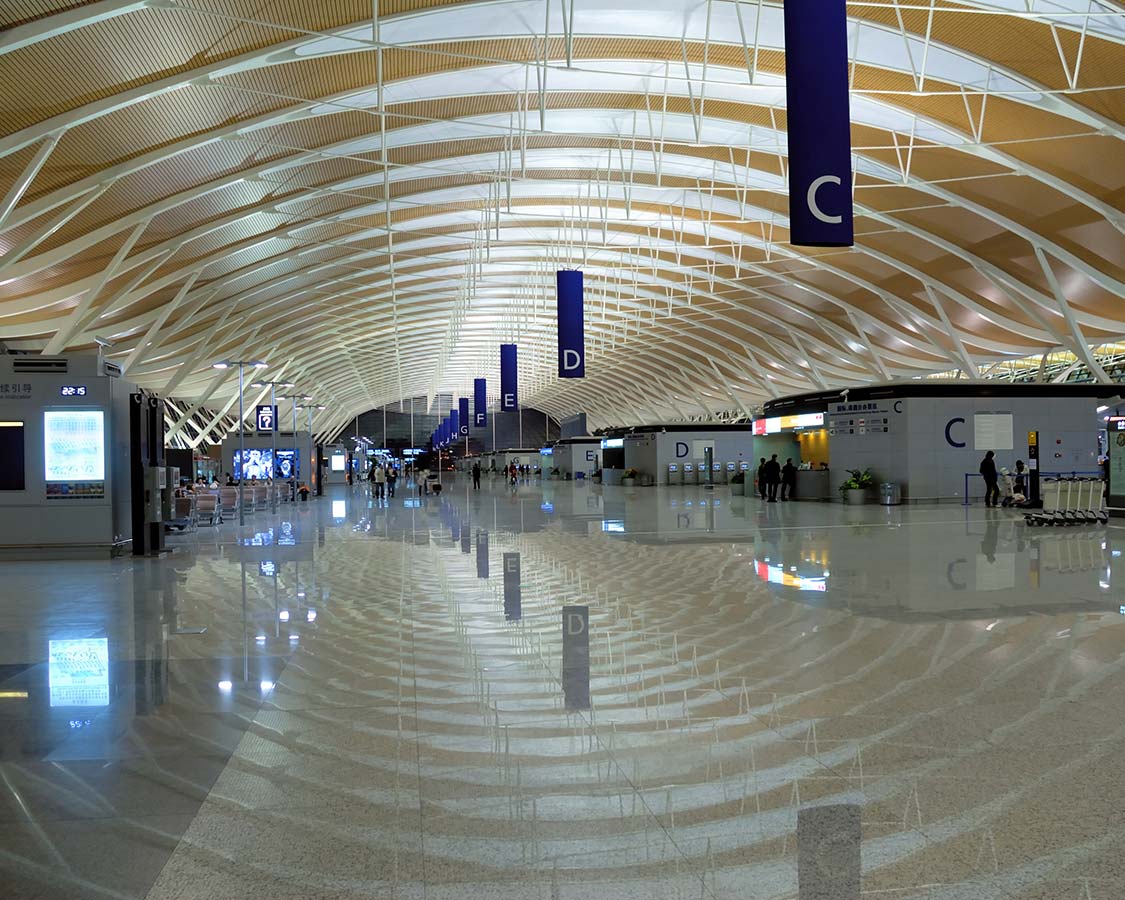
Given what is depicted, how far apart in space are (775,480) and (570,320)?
30.9 feet

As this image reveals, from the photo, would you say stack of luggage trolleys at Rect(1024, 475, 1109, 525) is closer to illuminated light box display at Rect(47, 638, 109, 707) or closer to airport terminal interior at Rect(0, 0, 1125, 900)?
airport terminal interior at Rect(0, 0, 1125, 900)

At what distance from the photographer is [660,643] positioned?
7.82 metres

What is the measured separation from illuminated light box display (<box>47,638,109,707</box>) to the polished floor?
1.7 inches

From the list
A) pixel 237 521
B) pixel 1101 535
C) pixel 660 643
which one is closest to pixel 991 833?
pixel 660 643

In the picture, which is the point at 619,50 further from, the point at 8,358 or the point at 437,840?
the point at 437,840

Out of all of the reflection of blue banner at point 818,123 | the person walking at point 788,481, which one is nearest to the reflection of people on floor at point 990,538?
the reflection of blue banner at point 818,123

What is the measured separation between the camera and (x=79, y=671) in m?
7.13

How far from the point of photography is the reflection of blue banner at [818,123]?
11.6 metres

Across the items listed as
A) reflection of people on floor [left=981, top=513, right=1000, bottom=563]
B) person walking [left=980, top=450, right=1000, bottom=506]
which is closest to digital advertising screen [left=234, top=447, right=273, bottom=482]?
person walking [left=980, top=450, right=1000, bottom=506]

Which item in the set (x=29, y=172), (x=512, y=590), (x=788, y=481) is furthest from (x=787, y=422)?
(x=512, y=590)

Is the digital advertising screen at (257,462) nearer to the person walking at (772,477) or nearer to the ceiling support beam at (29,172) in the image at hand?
the person walking at (772,477)

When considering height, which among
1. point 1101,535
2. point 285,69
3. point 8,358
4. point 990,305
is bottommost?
point 1101,535

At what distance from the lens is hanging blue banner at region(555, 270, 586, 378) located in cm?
3056

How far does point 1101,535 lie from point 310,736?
53.1 ft
